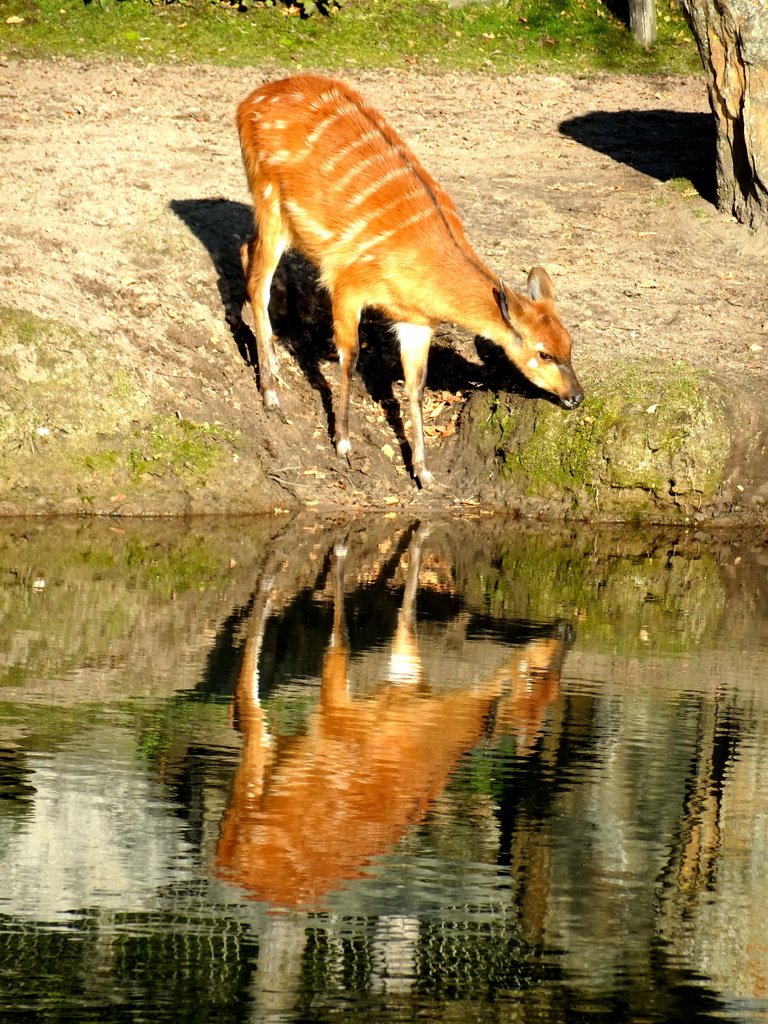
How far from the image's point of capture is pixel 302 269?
11.0 meters

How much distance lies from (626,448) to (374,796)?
5.50 metres

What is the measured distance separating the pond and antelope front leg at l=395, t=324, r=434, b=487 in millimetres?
2166

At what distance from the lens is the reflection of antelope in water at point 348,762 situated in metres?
3.72

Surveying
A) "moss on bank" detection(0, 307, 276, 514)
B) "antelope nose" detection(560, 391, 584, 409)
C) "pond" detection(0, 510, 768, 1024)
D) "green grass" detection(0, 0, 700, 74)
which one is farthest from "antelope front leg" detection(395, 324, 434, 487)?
"green grass" detection(0, 0, 700, 74)

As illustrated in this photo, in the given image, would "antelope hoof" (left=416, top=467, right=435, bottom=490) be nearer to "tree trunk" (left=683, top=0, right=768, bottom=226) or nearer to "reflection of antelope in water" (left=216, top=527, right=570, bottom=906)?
"reflection of antelope in water" (left=216, top=527, right=570, bottom=906)

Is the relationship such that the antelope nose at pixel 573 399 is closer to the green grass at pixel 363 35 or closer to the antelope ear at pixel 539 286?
the antelope ear at pixel 539 286

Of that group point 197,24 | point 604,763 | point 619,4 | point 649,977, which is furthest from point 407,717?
point 619,4

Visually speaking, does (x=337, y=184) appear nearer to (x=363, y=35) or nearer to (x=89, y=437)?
(x=89, y=437)

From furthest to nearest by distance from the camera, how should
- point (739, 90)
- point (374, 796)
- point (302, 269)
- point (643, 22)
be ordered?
point (643, 22) < point (739, 90) < point (302, 269) < point (374, 796)

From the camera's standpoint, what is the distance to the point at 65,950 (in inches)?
125

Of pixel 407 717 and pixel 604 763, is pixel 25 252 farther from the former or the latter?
pixel 604 763

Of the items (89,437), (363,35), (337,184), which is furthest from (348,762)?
(363,35)

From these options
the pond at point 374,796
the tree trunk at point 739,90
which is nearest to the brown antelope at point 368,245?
the pond at point 374,796

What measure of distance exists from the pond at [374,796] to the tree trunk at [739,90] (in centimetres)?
562
